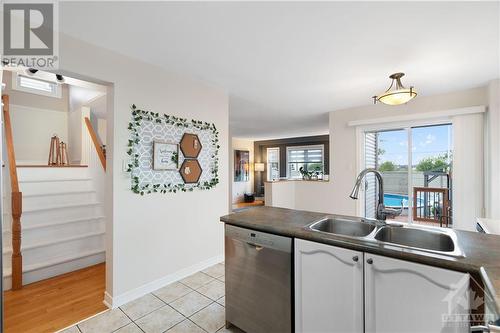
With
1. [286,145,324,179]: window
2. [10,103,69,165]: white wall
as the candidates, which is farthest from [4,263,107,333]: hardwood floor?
[286,145,324,179]: window

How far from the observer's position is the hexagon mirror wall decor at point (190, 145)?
2.67 metres

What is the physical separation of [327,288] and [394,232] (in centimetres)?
63

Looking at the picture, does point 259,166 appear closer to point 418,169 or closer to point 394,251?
point 418,169

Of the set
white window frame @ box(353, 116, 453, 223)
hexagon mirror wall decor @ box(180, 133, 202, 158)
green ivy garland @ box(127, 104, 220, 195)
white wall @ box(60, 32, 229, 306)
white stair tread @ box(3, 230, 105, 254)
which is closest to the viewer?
white wall @ box(60, 32, 229, 306)

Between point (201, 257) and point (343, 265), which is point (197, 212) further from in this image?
point (343, 265)

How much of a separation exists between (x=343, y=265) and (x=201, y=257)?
6.79 feet

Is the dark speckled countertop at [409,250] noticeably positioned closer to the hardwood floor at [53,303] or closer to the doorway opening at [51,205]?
the hardwood floor at [53,303]

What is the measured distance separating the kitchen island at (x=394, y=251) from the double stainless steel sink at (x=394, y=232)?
5cm

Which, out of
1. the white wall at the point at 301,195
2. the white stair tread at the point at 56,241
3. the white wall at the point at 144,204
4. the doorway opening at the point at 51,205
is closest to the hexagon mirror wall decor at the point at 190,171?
→ the white wall at the point at 144,204

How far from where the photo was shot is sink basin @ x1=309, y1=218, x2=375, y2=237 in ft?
5.42

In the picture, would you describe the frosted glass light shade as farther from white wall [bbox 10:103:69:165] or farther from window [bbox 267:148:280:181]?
white wall [bbox 10:103:69:165]

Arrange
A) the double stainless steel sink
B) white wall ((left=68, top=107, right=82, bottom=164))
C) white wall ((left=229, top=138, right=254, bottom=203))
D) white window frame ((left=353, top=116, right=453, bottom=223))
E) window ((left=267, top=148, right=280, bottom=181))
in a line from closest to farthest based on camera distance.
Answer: the double stainless steel sink
white window frame ((left=353, top=116, right=453, bottom=223))
white wall ((left=68, top=107, right=82, bottom=164))
white wall ((left=229, top=138, right=254, bottom=203))
window ((left=267, top=148, right=280, bottom=181))

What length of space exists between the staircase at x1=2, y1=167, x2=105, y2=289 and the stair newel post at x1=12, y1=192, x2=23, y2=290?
7 cm

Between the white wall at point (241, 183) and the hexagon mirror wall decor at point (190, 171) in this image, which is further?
the white wall at point (241, 183)
